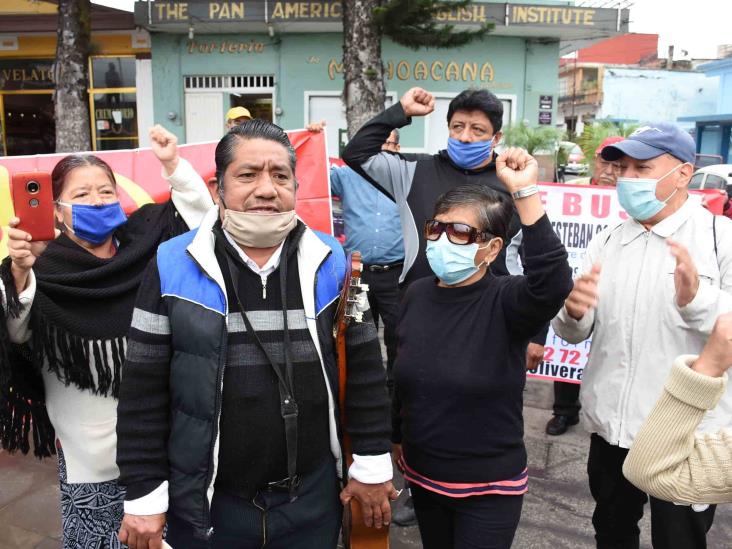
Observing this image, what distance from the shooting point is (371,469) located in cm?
187

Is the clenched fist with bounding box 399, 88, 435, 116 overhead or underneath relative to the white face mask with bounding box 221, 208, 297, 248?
overhead

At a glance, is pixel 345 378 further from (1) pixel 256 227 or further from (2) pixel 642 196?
(2) pixel 642 196

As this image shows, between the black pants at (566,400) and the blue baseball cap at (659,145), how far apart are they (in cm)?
254

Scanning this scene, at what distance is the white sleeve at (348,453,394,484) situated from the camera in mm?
1866

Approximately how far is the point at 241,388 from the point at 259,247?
1.36ft

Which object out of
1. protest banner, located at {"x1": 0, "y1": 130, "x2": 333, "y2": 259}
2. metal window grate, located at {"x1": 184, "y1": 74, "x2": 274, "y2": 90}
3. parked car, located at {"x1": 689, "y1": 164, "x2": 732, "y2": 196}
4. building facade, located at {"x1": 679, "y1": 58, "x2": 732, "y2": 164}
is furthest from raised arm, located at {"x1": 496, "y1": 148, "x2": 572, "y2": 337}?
building facade, located at {"x1": 679, "y1": 58, "x2": 732, "y2": 164}

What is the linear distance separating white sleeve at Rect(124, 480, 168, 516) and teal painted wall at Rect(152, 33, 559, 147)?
39.1 ft

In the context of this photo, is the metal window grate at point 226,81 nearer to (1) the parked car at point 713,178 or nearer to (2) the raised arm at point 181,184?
(1) the parked car at point 713,178

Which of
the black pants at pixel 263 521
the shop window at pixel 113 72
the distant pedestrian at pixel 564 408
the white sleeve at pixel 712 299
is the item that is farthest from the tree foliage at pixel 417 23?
the black pants at pixel 263 521

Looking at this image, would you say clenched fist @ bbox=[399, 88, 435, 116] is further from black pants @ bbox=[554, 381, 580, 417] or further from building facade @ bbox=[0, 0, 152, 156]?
building facade @ bbox=[0, 0, 152, 156]

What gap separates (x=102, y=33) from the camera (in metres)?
12.7

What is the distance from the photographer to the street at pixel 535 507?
3117mm

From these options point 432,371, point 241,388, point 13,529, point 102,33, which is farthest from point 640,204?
point 102,33

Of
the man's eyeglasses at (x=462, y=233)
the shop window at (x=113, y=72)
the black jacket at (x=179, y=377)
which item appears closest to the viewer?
the black jacket at (x=179, y=377)
